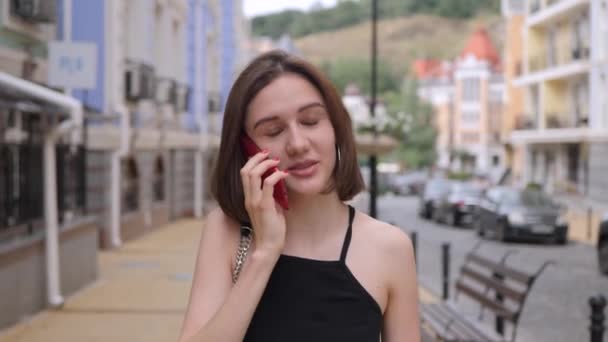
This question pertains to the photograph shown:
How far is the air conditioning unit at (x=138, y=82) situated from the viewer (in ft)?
59.9

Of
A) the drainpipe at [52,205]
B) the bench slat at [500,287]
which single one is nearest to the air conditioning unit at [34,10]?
the drainpipe at [52,205]

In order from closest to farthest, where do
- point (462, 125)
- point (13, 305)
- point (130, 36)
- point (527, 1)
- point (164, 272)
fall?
point (13, 305) < point (164, 272) < point (130, 36) < point (527, 1) < point (462, 125)

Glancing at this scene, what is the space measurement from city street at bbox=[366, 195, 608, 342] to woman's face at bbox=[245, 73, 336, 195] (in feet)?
25.7

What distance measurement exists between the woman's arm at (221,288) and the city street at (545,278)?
7.86 m

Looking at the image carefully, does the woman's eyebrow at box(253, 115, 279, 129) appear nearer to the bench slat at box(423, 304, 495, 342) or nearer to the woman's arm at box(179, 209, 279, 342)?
the woman's arm at box(179, 209, 279, 342)

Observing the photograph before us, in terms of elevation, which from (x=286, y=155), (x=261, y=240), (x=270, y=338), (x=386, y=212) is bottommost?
(x=386, y=212)

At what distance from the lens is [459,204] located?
1152 inches

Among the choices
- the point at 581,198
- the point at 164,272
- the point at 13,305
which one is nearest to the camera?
the point at 13,305

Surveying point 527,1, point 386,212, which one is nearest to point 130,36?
point 386,212

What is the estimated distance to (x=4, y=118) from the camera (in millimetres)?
10508

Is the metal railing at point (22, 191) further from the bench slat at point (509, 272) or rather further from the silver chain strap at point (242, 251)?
the silver chain strap at point (242, 251)

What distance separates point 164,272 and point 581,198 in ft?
87.6

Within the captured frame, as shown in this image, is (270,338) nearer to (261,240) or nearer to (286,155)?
(261,240)

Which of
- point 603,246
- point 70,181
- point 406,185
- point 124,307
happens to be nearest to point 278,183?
point 124,307
